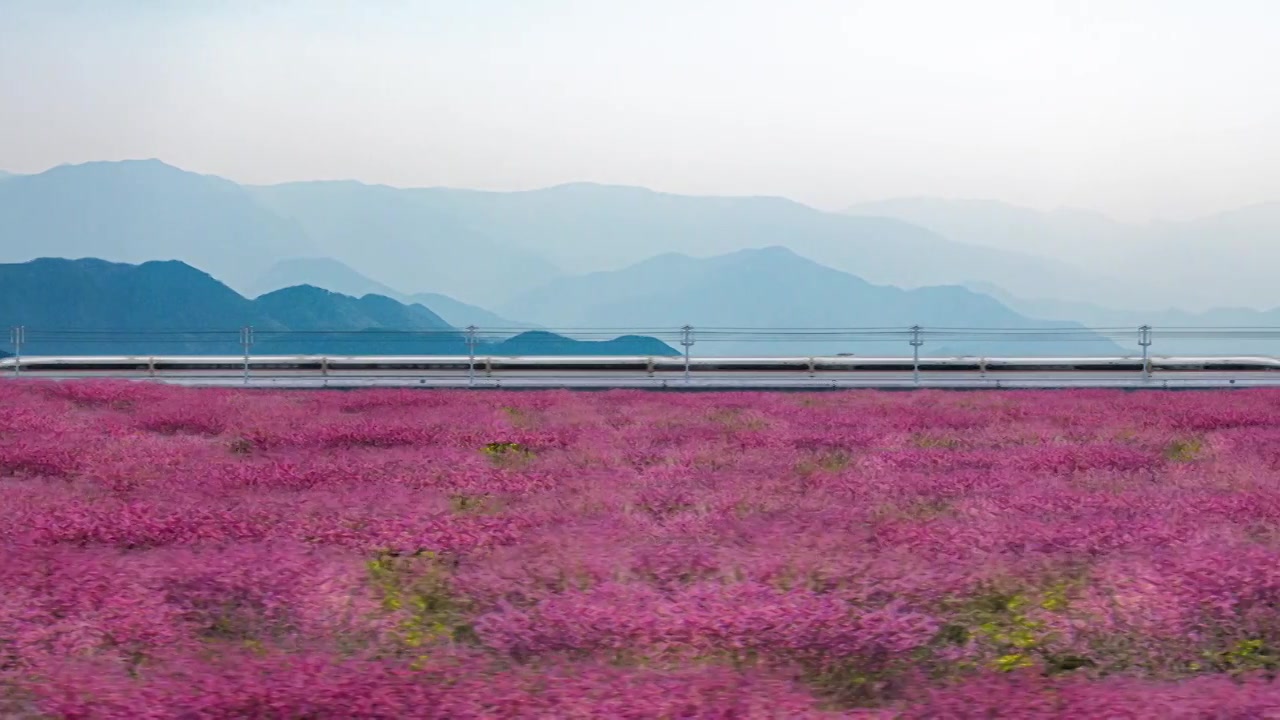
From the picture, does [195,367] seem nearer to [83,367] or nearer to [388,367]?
[83,367]

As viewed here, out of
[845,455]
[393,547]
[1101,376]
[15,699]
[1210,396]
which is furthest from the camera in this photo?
[1101,376]

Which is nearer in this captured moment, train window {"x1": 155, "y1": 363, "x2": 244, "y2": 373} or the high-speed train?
the high-speed train

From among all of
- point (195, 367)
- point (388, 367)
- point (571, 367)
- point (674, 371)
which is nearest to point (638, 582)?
point (571, 367)

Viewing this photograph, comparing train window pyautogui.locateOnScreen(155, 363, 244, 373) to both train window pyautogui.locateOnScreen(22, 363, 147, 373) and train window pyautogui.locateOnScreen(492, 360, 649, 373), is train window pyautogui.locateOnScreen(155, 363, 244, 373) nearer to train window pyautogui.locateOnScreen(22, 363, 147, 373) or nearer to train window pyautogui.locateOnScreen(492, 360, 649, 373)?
train window pyautogui.locateOnScreen(22, 363, 147, 373)

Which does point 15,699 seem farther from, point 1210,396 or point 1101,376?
point 1101,376

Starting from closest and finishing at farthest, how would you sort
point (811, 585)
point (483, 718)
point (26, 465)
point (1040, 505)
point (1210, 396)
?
1. point (483, 718)
2. point (811, 585)
3. point (1040, 505)
4. point (26, 465)
5. point (1210, 396)

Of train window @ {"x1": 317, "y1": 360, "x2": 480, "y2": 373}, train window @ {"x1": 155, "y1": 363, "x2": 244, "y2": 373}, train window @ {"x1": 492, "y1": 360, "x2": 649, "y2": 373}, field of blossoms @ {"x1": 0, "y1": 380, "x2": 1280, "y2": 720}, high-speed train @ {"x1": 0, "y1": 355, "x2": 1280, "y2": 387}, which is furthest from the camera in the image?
train window @ {"x1": 155, "y1": 363, "x2": 244, "y2": 373}

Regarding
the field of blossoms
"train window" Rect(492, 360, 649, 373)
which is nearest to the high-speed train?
"train window" Rect(492, 360, 649, 373)

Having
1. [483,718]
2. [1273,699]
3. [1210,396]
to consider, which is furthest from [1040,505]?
[1210,396]
